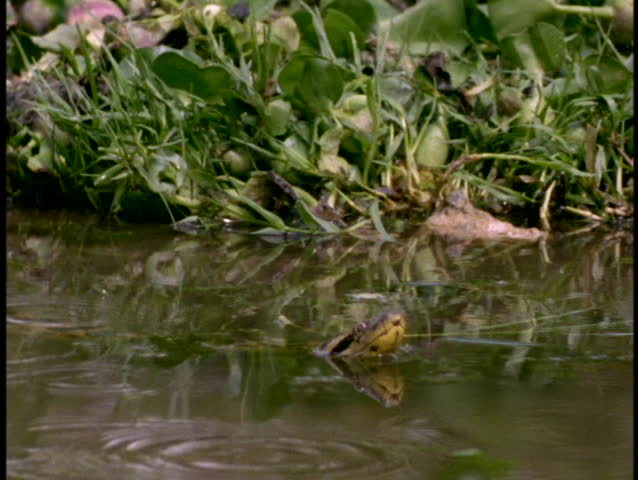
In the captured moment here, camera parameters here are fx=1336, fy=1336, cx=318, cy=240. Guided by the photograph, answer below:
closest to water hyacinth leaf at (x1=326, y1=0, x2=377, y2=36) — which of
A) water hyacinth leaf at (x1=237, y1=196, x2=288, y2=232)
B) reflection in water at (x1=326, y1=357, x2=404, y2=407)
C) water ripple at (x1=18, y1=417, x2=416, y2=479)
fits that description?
water hyacinth leaf at (x1=237, y1=196, x2=288, y2=232)

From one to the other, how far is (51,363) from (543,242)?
5.34ft

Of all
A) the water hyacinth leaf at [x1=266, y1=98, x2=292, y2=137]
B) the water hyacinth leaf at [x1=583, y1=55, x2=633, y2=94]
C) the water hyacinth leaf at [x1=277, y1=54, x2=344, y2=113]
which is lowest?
the water hyacinth leaf at [x1=266, y1=98, x2=292, y2=137]

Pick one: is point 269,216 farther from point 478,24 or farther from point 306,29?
point 478,24

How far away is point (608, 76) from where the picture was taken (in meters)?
3.68

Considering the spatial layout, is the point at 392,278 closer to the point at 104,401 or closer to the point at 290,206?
the point at 290,206

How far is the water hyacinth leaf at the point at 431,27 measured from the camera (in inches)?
161

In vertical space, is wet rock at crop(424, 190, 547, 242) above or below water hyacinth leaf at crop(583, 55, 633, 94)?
below

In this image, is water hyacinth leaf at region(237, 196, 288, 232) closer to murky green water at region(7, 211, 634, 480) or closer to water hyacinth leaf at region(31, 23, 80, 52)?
murky green water at region(7, 211, 634, 480)

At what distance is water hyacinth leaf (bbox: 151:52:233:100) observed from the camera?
3553 millimetres

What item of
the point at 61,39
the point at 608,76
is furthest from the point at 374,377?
the point at 61,39

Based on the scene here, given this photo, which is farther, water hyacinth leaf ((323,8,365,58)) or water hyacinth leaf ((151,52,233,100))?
water hyacinth leaf ((323,8,365,58))

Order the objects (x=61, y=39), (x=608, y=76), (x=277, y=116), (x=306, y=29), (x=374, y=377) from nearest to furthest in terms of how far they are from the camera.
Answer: (x=374, y=377), (x=277, y=116), (x=608, y=76), (x=306, y=29), (x=61, y=39)

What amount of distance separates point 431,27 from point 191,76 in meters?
0.88

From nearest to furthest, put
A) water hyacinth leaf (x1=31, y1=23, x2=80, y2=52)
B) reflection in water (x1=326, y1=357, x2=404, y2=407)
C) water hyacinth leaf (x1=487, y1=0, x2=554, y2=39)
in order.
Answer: reflection in water (x1=326, y1=357, x2=404, y2=407) < water hyacinth leaf (x1=487, y1=0, x2=554, y2=39) < water hyacinth leaf (x1=31, y1=23, x2=80, y2=52)
